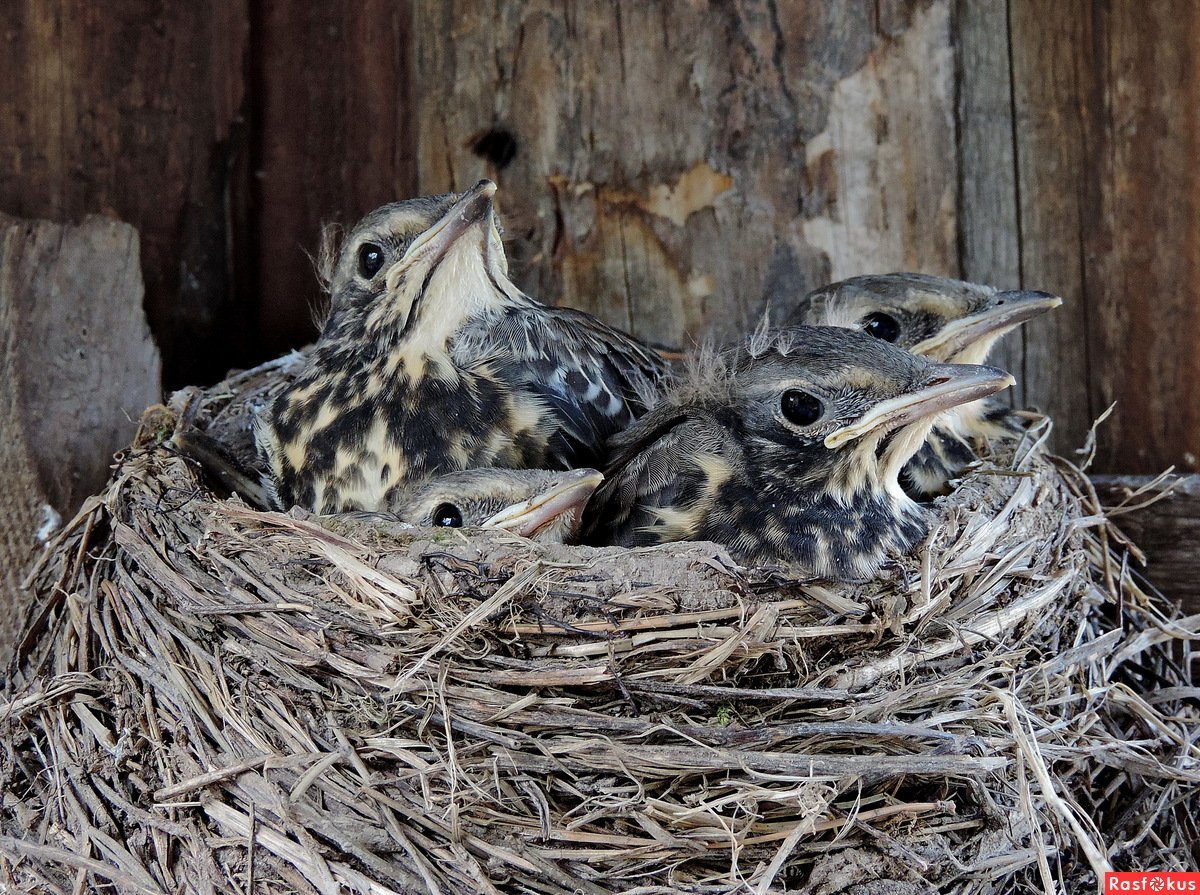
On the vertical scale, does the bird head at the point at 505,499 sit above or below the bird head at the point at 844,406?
below

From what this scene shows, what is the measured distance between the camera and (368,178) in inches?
116

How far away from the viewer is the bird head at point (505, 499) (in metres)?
1.96

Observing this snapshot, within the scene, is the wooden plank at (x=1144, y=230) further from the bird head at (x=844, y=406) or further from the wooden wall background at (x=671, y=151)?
the bird head at (x=844, y=406)

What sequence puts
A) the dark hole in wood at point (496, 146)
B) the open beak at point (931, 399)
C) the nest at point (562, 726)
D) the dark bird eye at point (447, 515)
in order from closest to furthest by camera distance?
the nest at point (562, 726) → the open beak at point (931, 399) → the dark bird eye at point (447, 515) → the dark hole in wood at point (496, 146)

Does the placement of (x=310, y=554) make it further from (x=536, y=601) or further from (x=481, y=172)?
(x=481, y=172)

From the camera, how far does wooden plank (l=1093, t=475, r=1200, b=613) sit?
2408 mm

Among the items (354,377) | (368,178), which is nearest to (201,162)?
(368,178)

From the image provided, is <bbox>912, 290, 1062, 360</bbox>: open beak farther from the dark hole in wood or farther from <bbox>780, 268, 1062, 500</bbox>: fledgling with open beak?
the dark hole in wood

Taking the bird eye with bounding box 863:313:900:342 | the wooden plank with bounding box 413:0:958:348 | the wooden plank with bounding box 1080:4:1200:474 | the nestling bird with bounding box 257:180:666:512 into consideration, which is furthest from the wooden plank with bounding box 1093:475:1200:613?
the nestling bird with bounding box 257:180:666:512

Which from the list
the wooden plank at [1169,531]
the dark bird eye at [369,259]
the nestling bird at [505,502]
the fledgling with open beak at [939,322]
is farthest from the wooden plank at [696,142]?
the nestling bird at [505,502]

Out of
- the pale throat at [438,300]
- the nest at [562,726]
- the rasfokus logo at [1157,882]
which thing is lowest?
the rasfokus logo at [1157,882]

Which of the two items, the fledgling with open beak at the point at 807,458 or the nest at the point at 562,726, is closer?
the nest at the point at 562,726

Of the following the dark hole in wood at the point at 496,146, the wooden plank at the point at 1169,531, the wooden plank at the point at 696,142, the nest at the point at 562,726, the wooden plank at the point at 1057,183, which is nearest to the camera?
the nest at the point at 562,726

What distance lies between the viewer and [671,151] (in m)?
2.77
